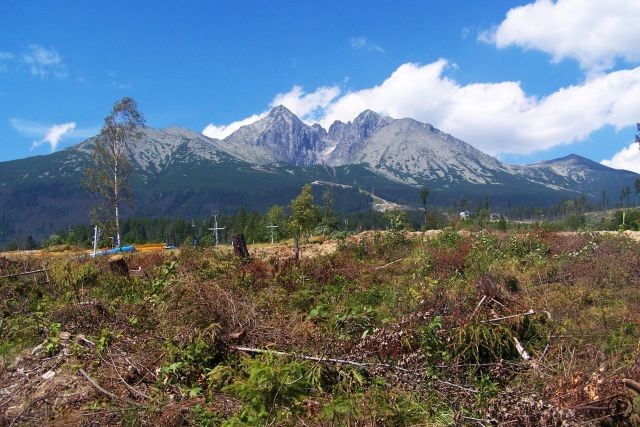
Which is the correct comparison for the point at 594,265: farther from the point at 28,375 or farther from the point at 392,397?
the point at 28,375

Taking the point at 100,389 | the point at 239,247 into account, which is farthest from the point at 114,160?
the point at 100,389

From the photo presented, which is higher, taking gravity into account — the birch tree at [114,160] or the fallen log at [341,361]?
the birch tree at [114,160]

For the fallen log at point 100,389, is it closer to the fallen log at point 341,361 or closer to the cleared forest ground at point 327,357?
the cleared forest ground at point 327,357

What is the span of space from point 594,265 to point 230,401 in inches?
355

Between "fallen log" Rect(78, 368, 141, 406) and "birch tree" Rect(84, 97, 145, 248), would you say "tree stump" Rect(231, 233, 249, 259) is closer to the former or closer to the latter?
"fallen log" Rect(78, 368, 141, 406)

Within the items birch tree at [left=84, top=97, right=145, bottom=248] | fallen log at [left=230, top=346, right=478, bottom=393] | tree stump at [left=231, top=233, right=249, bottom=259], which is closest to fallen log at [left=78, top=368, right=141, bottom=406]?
fallen log at [left=230, top=346, right=478, bottom=393]

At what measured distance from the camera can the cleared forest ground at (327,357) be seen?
502 cm

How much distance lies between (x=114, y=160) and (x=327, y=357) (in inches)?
1157

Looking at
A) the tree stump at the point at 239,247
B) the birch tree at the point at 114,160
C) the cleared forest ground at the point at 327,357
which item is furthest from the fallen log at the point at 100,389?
the birch tree at the point at 114,160

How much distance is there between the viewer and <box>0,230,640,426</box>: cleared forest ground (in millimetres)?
5020

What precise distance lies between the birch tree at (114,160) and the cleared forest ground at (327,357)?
75.9 feet

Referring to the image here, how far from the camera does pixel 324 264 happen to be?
527 inches

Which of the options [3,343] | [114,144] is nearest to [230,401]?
[3,343]

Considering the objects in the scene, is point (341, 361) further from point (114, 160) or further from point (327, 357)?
point (114, 160)
